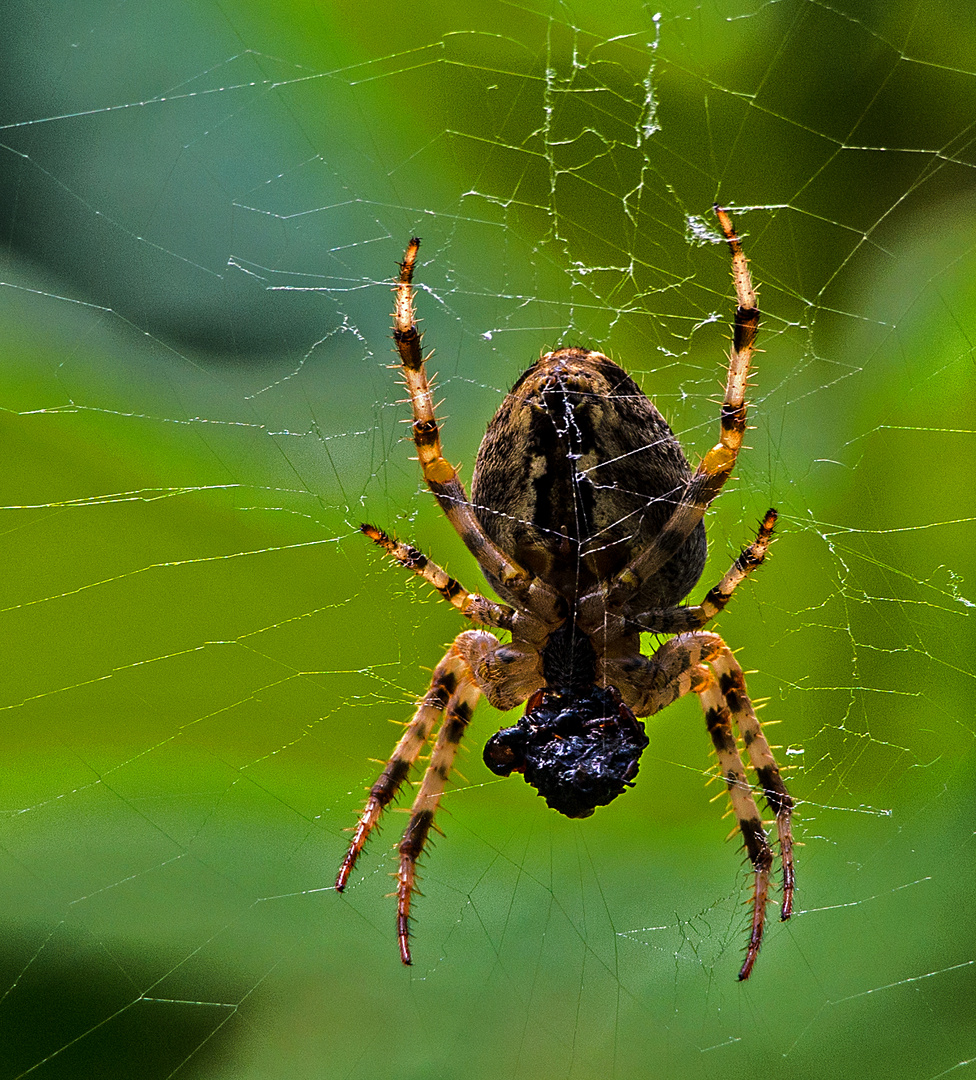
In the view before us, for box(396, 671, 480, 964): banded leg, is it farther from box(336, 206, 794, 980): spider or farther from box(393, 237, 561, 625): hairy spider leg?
box(393, 237, 561, 625): hairy spider leg

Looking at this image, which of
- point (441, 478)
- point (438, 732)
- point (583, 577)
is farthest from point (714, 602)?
point (438, 732)

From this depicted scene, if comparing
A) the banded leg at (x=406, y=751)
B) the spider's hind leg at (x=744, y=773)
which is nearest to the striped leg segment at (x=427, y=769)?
the banded leg at (x=406, y=751)

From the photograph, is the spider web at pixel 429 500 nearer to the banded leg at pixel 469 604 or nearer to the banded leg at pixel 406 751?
the banded leg at pixel 406 751

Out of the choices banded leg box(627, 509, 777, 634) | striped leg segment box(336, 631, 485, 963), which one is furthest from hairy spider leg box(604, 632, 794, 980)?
striped leg segment box(336, 631, 485, 963)

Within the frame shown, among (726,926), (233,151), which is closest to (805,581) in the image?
(726,926)

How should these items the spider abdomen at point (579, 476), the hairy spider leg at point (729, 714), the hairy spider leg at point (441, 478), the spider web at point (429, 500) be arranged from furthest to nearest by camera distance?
1. the spider web at point (429, 500)
2. the hairy spider leg at point (729, 714)
3. the hairy spider leg at point (441, 478)
4. the spider abdomen at point (579, 476)

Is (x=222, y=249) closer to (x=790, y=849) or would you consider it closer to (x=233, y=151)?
(x=233, y=151)
